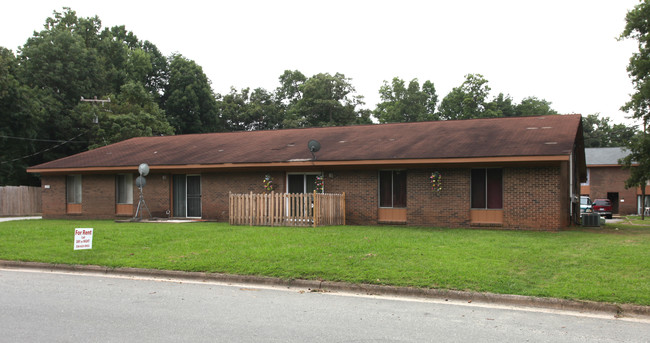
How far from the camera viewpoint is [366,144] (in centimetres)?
2120


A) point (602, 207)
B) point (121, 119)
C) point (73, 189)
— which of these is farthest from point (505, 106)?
point (73, 189)

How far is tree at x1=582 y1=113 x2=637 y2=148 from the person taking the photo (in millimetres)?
64375

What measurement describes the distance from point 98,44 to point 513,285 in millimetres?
51393

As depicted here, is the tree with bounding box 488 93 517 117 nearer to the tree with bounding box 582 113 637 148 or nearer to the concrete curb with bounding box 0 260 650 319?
the tree with bounding box 582 113 637 148

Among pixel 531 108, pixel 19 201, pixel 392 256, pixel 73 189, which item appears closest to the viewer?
pixel 392 256

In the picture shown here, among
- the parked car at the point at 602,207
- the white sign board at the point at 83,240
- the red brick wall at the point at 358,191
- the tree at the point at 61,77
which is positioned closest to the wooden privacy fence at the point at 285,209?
the red brick wall at the point at 358,191

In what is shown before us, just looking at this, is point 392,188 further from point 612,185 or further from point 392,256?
point 612,185

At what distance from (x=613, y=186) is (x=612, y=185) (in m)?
0.12

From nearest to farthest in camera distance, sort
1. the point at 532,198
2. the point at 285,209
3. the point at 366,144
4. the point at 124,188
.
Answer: the point at 532,198
the point at 285,209
the point at 366,144
the point at 124,188

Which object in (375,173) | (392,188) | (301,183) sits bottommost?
(392,188)

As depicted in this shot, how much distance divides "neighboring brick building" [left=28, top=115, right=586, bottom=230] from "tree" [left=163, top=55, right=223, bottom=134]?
28.8 metres

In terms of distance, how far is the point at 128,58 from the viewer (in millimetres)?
55219

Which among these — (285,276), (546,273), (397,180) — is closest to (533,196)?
(397,180)

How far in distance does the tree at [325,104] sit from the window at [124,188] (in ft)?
110
